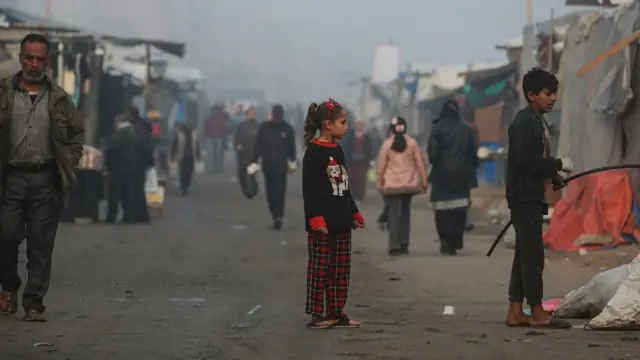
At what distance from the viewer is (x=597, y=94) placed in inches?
714

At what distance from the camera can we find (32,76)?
33.9 feet

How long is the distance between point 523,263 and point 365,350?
1.64 m

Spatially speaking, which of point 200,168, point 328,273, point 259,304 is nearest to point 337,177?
point 328,273

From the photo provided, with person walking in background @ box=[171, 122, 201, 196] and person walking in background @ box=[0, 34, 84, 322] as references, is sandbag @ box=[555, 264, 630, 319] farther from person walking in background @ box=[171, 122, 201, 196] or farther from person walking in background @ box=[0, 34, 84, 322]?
person walking in background @ box=[171, 122, 201, 196]

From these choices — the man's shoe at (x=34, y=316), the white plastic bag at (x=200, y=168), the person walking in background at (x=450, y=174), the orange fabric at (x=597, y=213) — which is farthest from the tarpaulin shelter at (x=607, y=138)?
the white plastic bag at (x=200, y=168)

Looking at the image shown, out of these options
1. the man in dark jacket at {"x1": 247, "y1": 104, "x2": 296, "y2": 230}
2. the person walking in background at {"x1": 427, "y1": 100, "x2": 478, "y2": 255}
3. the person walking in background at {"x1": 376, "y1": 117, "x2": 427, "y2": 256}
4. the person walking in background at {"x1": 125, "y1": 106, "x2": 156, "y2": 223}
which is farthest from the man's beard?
the person walking in background at {"x1": 125, "y1": 106, "x2": 156, "y2": 223}

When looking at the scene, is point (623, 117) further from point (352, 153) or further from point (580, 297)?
point (352, 153)

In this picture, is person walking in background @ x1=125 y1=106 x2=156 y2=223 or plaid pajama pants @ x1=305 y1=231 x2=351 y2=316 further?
person walking in background @ x1=125 y1=106 x2=156 y2=223

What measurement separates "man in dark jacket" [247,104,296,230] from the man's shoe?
39.1ft

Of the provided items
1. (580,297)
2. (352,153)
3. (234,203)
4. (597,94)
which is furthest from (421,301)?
(352,153)

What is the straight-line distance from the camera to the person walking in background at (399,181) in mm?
17484

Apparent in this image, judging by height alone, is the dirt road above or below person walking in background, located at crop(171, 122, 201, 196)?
above

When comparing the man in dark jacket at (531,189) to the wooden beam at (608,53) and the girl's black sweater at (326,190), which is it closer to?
the girl's black sweater at (326,190)

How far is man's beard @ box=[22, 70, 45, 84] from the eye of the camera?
10.3m
